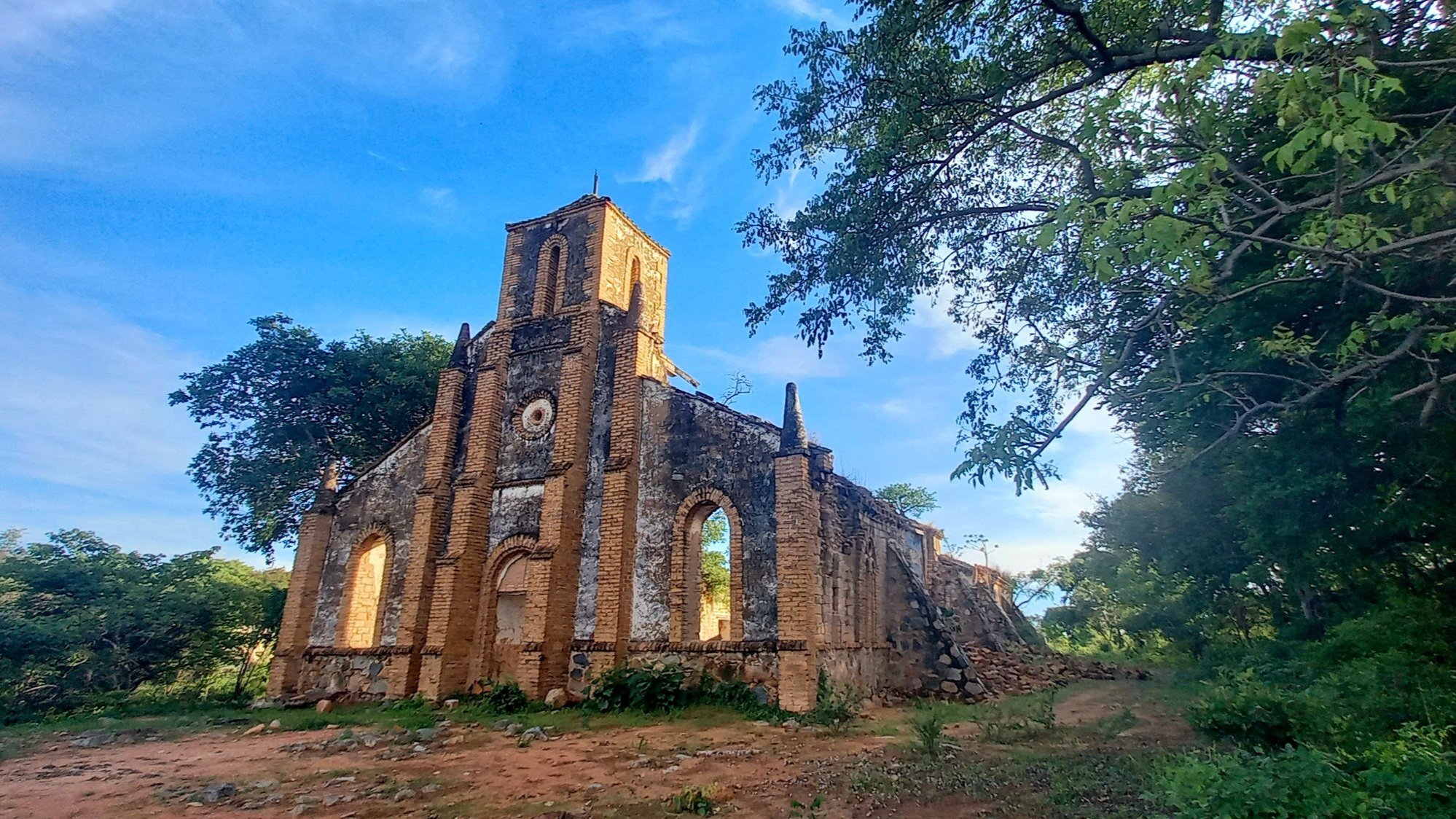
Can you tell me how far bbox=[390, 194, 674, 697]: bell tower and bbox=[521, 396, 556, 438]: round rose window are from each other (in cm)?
3

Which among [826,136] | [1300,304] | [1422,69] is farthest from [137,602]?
[1422,69]

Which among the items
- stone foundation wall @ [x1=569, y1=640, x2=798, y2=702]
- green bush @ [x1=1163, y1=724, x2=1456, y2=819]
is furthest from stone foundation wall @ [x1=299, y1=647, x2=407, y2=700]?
green bush @ [x1=1163, y1=724, x2=1456, y2=819]

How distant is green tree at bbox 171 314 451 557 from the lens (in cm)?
2256

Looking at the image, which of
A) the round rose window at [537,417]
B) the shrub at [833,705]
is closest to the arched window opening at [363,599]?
the round rose window at [537,417]

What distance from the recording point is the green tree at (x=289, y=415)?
22.6 meters

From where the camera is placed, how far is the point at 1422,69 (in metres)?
7.24

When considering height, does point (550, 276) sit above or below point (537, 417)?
above

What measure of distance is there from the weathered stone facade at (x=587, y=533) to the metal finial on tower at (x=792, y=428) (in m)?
0.04

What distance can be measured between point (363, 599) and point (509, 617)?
3.35 metres

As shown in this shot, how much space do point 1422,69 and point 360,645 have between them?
19761mm

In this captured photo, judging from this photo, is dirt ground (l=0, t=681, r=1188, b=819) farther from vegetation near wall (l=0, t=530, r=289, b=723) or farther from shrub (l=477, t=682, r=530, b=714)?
vegetation near wall (l=0, t=530, r=289, b=723)

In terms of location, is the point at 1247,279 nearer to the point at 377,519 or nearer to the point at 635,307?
the point at 635,307

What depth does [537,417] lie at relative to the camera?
16.4 metres

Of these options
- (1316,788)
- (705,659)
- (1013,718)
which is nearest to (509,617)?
(705,659)
